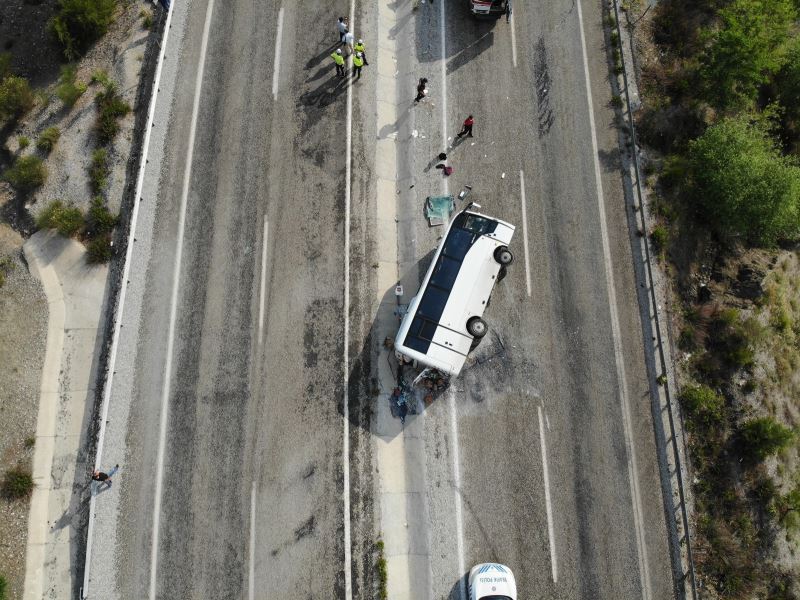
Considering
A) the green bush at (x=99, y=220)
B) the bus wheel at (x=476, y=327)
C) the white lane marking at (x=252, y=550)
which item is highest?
the green bush at (x=99, y=220)

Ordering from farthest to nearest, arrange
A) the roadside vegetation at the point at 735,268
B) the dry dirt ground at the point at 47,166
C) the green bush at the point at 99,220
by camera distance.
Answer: the green bush at the point at 99,220 → the roadside vegetation at the point at 735,268 → the dry dirt ground at the point at 47,166

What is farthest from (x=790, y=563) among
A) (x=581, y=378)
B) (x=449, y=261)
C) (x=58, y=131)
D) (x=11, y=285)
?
(x=58, y=131)

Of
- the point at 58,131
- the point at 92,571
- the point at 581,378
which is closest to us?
the point at 92,571

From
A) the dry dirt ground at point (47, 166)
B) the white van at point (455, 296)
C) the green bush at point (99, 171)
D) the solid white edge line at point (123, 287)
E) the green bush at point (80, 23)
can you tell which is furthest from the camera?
the green bush at point (80, 23)

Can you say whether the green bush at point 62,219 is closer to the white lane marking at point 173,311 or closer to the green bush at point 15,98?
the white lane marking at point 173,311

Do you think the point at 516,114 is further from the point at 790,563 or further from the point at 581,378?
the point at 790,563

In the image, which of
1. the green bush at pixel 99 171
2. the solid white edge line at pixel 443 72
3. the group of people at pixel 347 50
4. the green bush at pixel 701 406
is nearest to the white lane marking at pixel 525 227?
the solid white edge line at pixel 443 72
